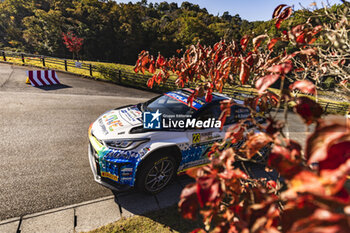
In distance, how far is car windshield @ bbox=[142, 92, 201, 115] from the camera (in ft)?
12.8

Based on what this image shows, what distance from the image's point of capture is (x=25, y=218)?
114 inches

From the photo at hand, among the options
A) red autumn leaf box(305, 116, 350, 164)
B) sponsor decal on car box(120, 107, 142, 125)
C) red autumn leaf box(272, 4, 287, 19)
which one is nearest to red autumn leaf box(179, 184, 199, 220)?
red autumn leaf box(305, 116, 350, 164)

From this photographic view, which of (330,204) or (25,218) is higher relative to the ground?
(330,204)

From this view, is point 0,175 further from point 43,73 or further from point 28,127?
point 43,73

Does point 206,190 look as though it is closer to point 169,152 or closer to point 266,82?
point 266,82

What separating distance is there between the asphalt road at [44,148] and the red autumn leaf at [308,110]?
3.55 meters

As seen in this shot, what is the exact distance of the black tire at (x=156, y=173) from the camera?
3270mm

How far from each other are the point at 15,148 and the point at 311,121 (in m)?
6.04

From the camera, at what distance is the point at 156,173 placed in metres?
3.45

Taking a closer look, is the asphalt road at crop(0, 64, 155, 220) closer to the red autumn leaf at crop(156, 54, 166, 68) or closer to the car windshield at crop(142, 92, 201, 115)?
the car windshield at crop(142, 92, 201, 115)

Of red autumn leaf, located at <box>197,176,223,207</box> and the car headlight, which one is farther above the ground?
red autumn leaf, located at <box>197,176,223,207</box>

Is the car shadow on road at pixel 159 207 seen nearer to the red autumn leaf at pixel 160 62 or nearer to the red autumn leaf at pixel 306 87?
the red autumn leaf at pixel 306 87

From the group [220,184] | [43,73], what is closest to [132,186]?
[220,184]

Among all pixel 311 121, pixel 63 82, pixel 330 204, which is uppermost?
pixel 311 121
